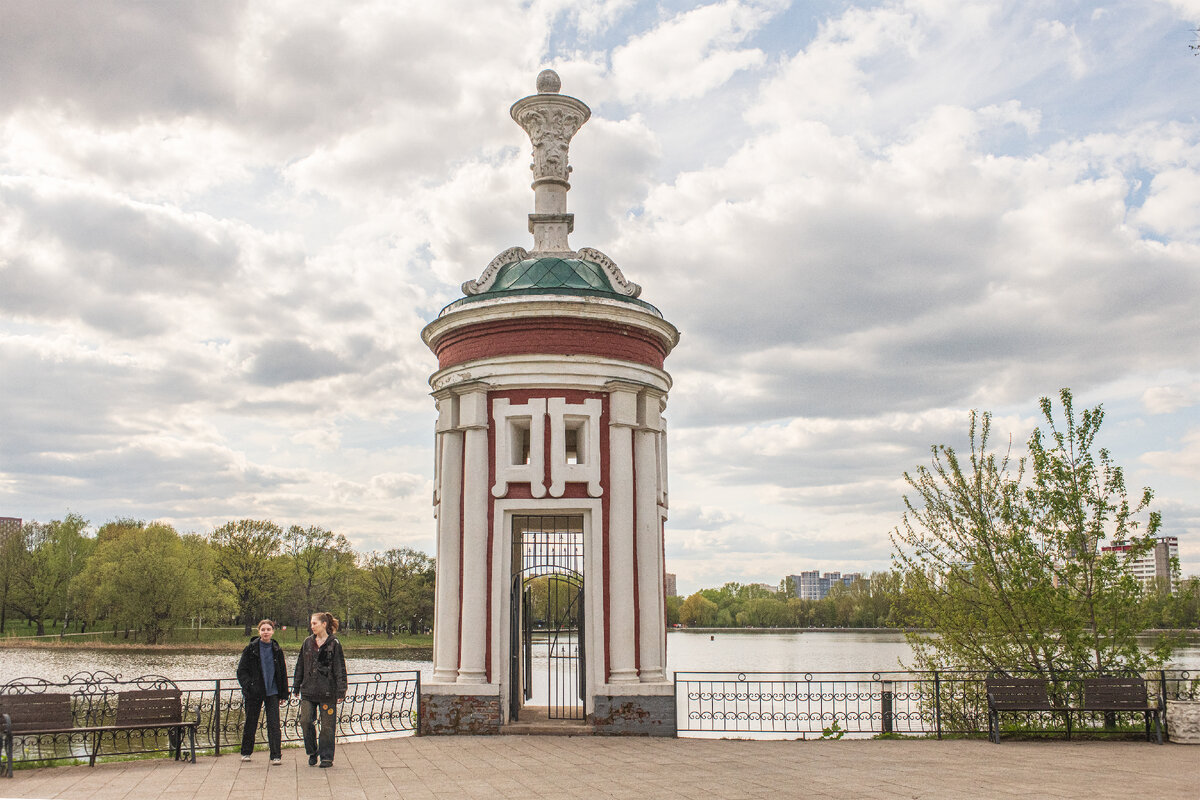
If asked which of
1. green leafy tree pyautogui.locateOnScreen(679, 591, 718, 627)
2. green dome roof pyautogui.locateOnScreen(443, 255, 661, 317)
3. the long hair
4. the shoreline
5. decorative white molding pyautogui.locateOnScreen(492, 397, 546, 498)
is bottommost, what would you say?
green leafy tree pyautogui.locateOnScreen(679, 591, 718, 627)

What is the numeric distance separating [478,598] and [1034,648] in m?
7.57

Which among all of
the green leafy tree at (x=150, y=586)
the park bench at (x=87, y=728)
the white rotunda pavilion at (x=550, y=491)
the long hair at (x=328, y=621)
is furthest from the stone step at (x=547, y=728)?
the green leafy tree at (x=150, y=586)

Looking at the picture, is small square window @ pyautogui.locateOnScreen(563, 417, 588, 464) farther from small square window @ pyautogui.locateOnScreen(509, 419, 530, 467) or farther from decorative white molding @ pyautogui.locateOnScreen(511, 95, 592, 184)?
decorative white molding @ pyautogui.locateOnScreen(511, 95, 592, 184)

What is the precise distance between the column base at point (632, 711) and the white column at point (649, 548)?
0.23m

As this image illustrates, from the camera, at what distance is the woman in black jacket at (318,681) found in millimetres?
8930

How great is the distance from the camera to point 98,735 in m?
9.02

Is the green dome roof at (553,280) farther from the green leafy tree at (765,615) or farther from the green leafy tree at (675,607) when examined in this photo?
the green leafy tree at (675,607)

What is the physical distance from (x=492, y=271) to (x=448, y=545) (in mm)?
3692

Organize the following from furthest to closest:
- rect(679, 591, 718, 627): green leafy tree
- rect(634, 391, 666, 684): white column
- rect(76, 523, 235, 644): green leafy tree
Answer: rect(679, 591, 718, 627): green leafy tree → rect(76, 523, 235, 644): green leafy tree → rect(634, 391, 666, 684): white column

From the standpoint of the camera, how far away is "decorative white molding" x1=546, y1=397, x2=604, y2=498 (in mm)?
11445

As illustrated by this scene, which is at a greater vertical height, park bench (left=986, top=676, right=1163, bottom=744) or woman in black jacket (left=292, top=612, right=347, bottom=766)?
woman in black jacket (left=292, top=612, right=347, bottom=766)

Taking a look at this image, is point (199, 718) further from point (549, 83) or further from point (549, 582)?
point (549, 83)

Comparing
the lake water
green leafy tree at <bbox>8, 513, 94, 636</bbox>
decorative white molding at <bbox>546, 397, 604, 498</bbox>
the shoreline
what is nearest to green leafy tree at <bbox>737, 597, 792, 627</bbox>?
the lake water

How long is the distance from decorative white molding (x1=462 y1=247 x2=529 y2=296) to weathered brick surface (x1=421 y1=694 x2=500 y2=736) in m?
5.07
